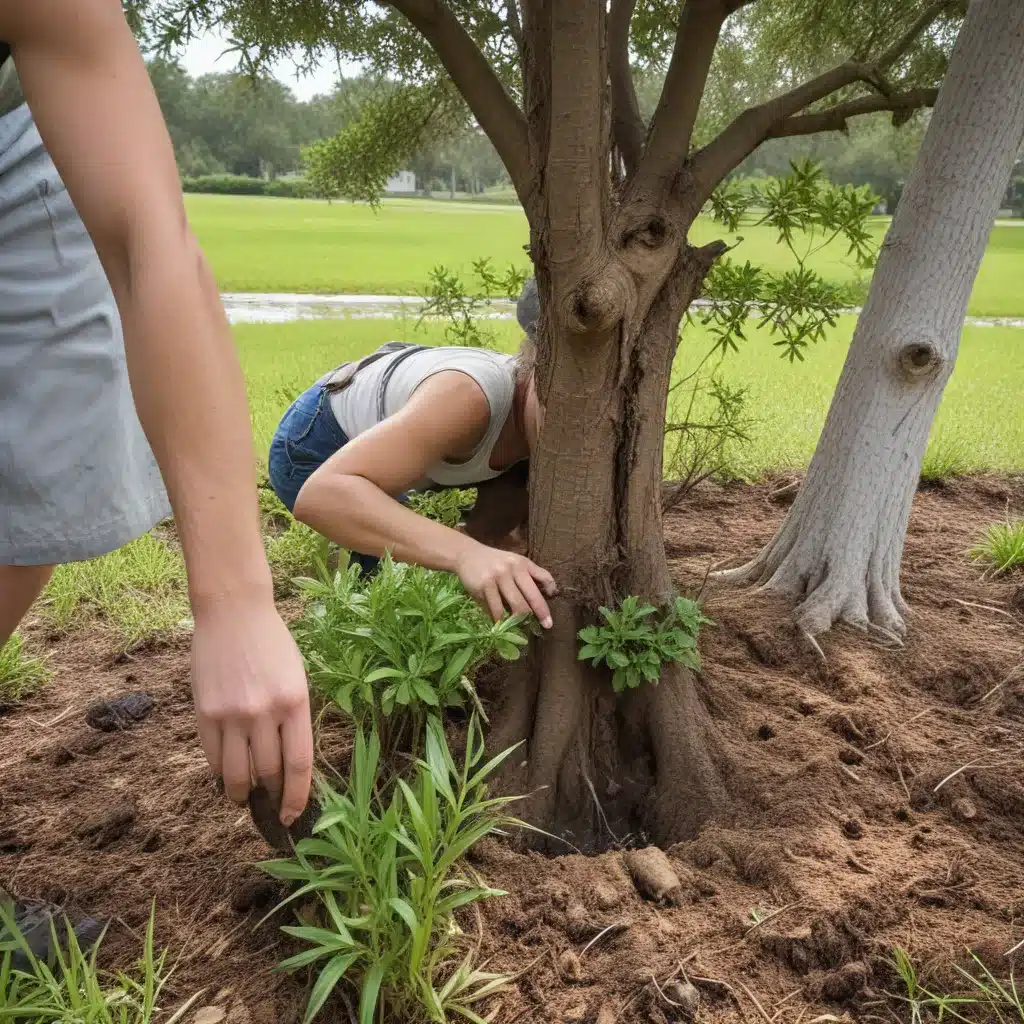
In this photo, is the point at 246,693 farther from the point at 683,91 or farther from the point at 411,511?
the point at 683,91

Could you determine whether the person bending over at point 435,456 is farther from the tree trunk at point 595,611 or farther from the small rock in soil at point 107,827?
the small rock in soil at point 107,827

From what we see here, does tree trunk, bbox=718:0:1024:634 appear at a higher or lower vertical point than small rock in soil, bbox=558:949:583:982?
higher

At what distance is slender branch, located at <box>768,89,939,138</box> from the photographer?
212 cm

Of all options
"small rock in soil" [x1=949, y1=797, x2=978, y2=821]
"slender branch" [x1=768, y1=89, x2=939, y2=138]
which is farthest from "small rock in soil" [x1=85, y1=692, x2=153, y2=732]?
"slender branch" [x1=768, y1=89, x2=939, y2=138]

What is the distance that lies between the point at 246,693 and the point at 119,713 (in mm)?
1636

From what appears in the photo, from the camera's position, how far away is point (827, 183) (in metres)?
2.34

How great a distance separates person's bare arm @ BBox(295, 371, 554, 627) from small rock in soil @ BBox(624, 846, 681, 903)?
47 centimetres

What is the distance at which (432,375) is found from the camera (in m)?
2.00

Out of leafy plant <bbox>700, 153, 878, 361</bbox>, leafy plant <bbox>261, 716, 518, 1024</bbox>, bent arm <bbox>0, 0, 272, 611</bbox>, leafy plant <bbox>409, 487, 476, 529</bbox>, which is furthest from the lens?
leafy plant <bbox>409, 487, 476, 529</bbox>

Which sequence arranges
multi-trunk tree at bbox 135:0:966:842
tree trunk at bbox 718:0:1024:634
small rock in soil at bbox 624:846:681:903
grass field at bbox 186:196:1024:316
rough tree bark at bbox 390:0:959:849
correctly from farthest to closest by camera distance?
1. grass field at bbox 186:196:1024:316
2. tree trunk at bbox 718:0:1024:634
3. rough tree bark at bbox 390:0:959:849
4. multi-trunk tree at bbox 135:0:966:842
5. small rock in soil at bbox 624:846:681:903

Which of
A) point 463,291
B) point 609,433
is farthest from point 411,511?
point 463,291

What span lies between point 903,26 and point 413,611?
2846 mm

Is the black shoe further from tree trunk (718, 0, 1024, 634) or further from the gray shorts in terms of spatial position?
tree trunk (718, 0, 1024, 634)

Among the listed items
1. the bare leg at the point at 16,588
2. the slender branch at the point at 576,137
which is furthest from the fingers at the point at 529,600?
the bare leg at the point at 16,588
